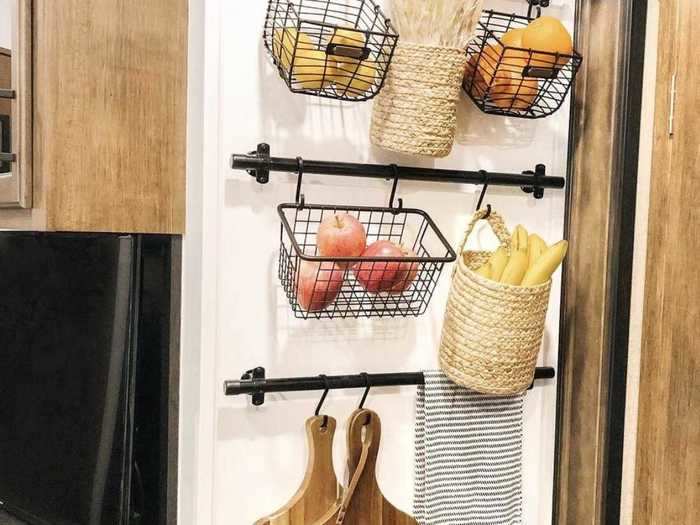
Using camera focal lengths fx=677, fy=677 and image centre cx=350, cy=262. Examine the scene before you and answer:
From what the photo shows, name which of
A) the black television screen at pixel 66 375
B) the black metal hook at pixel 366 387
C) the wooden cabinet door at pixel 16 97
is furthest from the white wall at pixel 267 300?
the wooden cabinet door at pixel 16 97

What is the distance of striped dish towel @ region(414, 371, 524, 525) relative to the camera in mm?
1187

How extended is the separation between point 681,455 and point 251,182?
33.7 inches

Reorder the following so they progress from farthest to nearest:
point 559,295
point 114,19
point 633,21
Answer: point 559,295
point 633,21
point 114,19

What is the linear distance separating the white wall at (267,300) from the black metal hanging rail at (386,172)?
0.10 ft

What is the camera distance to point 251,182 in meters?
1.10

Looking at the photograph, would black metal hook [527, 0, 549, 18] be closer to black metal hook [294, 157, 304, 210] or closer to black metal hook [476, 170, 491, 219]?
black metal hook [476, 170, 491, 219]

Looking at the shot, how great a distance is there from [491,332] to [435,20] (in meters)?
0.49

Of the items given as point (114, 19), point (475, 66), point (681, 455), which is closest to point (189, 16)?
point (114, 19)

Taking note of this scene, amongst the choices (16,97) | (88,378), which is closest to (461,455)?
(88,378)

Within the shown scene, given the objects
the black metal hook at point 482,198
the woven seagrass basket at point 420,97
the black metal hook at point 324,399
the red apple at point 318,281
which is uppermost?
the woven seagrass basket at point 420,97

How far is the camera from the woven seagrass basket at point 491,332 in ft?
3.53

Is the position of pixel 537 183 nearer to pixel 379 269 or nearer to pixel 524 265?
pixel 524 265

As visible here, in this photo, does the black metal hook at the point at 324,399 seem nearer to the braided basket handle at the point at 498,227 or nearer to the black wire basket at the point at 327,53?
the braided basket handle at the point at 498,227

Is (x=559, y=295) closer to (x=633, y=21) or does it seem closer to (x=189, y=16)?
(x=633, y=21)
